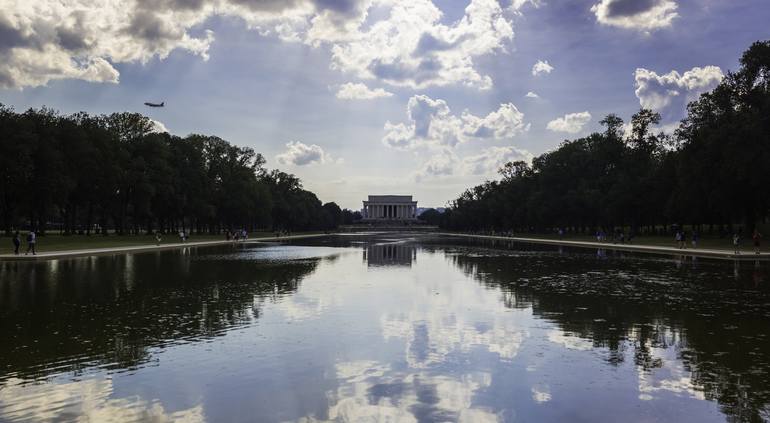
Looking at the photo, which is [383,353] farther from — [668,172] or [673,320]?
[668,172]

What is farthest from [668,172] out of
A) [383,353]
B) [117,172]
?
[383,353]

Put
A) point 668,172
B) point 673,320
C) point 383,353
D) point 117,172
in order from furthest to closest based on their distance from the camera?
point 668,172 < point 117,172 < point 673,320 < point 383,353

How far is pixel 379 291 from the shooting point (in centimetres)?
2253

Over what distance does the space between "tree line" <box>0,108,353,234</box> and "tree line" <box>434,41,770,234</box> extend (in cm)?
5714

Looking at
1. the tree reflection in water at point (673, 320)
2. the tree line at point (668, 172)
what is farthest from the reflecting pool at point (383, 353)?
the tree line at point (668, 172)

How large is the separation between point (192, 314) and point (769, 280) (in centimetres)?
2520

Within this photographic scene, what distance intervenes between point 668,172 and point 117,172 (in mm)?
74477

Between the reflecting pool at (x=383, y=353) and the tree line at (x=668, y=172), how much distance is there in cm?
4061

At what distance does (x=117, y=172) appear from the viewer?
75.2 metres

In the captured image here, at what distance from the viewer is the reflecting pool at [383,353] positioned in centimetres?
855

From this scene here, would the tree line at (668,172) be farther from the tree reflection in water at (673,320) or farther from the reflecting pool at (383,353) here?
the reflecting pool at (383,353)

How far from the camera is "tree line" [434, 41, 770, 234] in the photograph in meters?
57.3

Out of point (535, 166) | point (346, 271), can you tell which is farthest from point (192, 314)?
point (535, 166)

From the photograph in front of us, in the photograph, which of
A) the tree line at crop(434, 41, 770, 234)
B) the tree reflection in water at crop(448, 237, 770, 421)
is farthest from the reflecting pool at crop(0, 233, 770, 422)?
the tree line at crop(434, 41, 770, 234)
